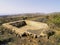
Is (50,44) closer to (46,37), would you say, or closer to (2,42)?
(46,37)

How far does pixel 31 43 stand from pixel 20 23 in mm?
10191

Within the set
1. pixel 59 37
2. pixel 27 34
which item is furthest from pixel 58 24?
pixel 59 37

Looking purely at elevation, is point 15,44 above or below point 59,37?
below

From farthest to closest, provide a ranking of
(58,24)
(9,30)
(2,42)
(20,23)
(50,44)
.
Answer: (20,23)
(9,30)
(58,24)
(2,42)
(50,44)

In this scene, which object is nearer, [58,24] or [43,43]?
[43,43]

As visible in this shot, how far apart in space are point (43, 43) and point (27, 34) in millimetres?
3117

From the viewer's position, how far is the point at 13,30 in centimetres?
1377

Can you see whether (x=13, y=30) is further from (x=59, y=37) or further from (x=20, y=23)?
(x=59, y=37)

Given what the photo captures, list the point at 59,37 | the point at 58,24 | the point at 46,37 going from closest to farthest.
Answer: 1. the point at 59,37
2. the point at 46,37
3. the point at 58,24

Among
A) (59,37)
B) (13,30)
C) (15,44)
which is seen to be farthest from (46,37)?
(13,30)

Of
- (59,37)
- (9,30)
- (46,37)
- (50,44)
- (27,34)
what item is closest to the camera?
(50,44)

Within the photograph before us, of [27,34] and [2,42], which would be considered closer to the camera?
[2,42]

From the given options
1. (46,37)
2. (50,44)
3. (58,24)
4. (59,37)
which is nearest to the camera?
(50,44)

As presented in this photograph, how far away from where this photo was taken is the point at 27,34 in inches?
424
